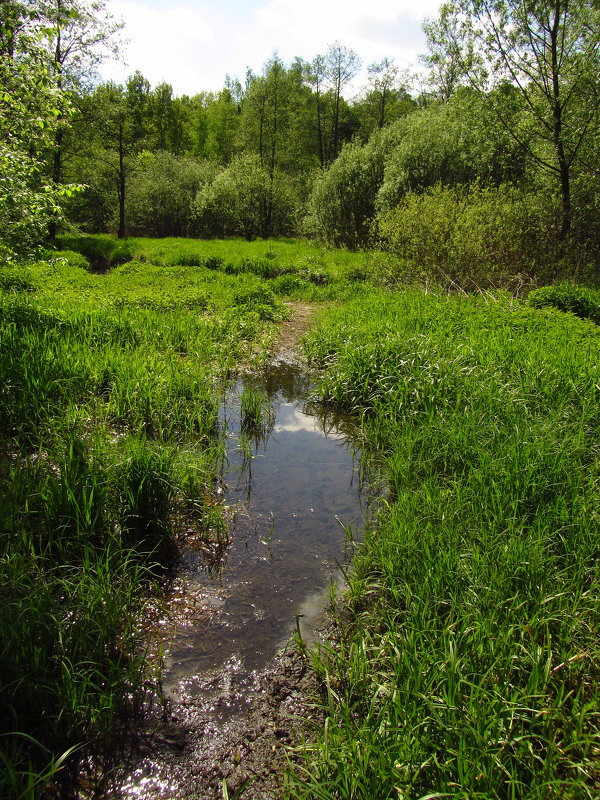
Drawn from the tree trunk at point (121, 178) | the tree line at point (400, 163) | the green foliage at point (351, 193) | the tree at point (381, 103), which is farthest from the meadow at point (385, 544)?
the tree at point (381, 103)

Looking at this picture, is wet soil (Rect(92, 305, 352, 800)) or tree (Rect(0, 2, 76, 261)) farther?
tree (Rect(0, 2, 76, 261))

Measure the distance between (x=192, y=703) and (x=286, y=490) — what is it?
2.49 meters

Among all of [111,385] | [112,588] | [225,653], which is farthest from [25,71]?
[225,653]

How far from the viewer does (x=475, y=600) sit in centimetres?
284

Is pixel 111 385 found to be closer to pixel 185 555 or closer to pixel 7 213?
pixel 185 555

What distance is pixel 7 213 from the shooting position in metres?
8.20

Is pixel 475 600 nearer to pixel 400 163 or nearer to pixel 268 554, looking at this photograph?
pixel 268 554

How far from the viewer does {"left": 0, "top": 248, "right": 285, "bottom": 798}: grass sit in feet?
7.82

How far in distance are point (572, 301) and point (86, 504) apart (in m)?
9.98

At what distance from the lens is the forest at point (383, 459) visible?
7.30 feet

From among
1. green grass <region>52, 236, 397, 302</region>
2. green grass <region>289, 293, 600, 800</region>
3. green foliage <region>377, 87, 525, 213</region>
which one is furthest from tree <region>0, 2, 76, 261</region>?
green foliage <region>377, 87, 525, 213</region>

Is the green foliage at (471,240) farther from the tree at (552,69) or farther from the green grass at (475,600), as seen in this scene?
the green grass at (475,600)

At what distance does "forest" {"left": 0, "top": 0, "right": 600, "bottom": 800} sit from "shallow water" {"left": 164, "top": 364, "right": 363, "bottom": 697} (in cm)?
18

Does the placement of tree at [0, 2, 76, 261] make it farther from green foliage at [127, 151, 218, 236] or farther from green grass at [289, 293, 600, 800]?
green foliage at [127, 151, 218, 236]
